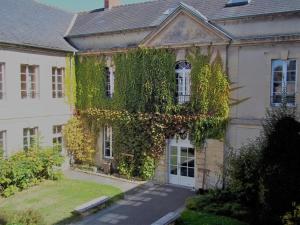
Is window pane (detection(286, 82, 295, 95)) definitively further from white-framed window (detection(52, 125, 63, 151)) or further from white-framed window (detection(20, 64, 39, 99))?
white-framed window (detection(20, 64, 39, 99))

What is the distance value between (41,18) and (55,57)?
116 inches

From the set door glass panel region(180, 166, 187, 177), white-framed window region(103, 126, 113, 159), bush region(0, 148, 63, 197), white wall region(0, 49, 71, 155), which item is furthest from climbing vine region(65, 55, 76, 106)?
door glass panel region(180, 166, 187, 177)

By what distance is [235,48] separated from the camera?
48.5 ft

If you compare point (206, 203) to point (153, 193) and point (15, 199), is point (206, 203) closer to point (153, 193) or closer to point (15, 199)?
point (153, 193)

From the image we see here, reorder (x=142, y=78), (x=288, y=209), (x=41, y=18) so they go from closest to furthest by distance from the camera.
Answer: (x=288, y=209) → (x=142, y=78) → (x=41, y=18)

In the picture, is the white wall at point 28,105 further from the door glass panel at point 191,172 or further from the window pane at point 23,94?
the door glass panel at point 191,172

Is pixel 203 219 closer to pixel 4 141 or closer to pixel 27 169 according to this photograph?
pixel 27 169

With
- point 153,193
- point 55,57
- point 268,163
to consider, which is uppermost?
point 55,57

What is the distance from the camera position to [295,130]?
10.4 m

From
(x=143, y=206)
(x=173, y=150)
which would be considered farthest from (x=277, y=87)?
(x=143, y=206)

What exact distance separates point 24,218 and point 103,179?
19.0 ft

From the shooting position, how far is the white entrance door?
16.4 m

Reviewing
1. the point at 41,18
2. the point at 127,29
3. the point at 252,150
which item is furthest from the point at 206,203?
the point at 41,18

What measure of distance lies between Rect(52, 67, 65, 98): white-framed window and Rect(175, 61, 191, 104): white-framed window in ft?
21.5
